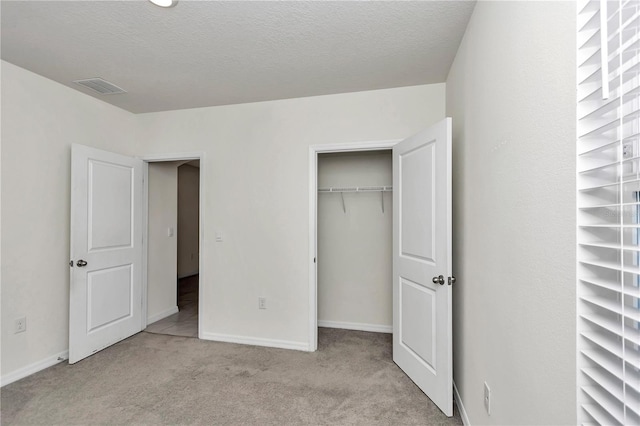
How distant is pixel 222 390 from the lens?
7.98ft

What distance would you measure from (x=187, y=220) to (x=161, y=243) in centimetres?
322

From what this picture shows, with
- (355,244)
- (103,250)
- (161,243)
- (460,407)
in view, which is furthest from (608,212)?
(161,243)

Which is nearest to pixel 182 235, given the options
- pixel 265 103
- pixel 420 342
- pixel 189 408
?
pixel 265 103

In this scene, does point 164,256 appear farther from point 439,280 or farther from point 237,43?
point 439,280

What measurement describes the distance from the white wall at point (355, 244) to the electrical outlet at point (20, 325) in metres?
2.79

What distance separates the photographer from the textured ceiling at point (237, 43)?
1898mm

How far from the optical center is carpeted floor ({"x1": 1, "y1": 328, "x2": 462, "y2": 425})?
2113mm

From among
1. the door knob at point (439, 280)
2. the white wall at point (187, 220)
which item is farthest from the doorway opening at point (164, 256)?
the door knob at point (439, 280)

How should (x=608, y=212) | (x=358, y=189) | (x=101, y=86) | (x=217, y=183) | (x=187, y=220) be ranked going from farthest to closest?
(x=187, y=220), (x=358, y=189), (x=217, y=183), (x=101, y=86), (x=608, y=212)

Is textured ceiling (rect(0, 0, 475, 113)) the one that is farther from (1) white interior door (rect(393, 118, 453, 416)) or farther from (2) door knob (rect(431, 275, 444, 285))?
(2) door knob (rect(431, 275, 444, 285))

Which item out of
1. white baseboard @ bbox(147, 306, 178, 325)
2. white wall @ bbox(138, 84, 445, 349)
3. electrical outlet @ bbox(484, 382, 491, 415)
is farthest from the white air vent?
electrical outlet @ bbox(484, 382, 491, 415)

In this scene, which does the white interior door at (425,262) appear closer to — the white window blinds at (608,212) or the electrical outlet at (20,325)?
the white window blinds at (608,212)

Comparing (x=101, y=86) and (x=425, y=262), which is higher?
(x=101, y=86)

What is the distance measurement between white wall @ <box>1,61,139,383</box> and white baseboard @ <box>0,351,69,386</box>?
0.06 ft
